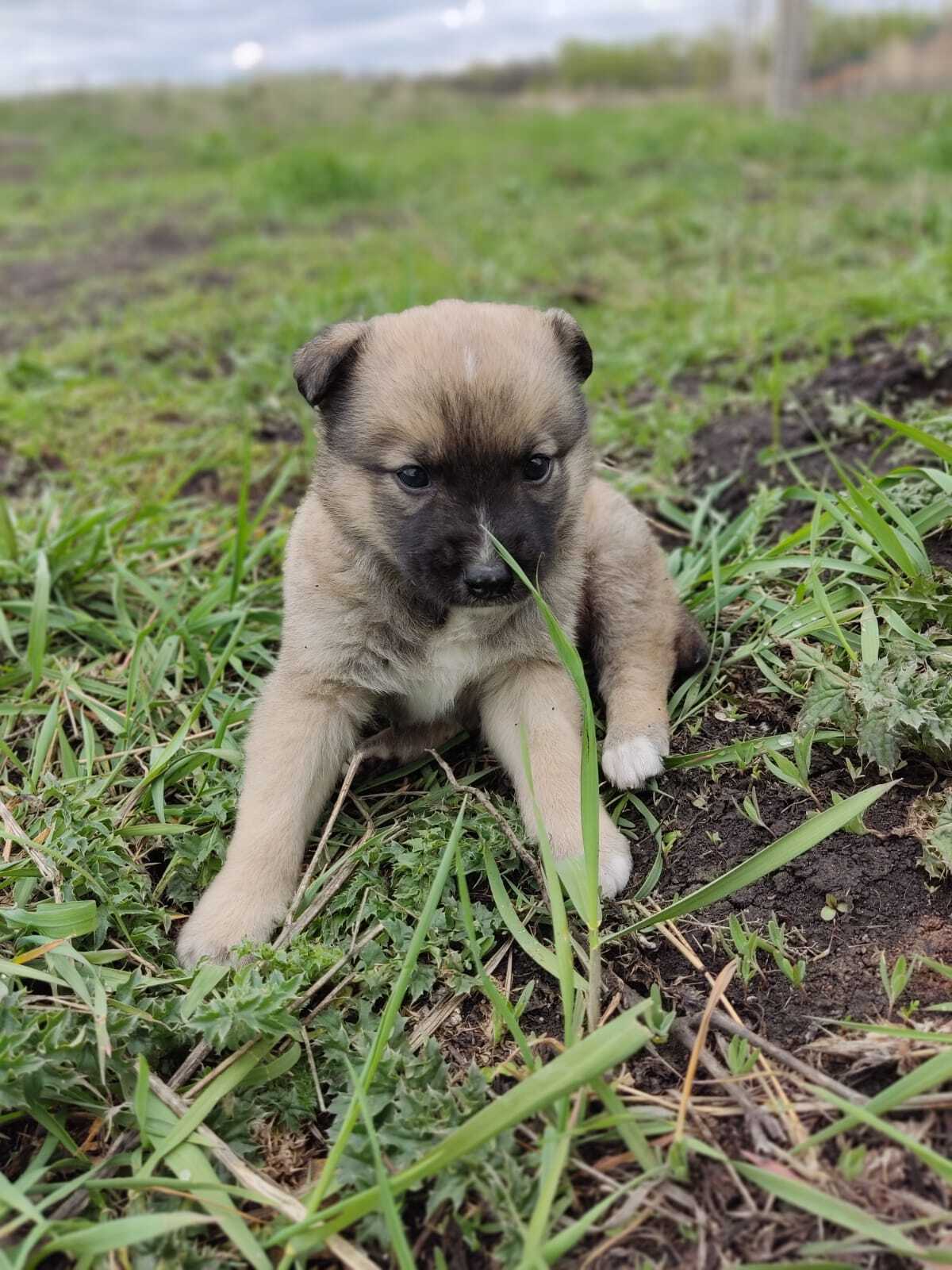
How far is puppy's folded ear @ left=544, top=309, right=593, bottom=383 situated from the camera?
281 cm

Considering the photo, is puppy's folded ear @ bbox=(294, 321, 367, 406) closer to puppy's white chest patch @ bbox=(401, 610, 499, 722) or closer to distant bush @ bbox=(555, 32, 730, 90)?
puppy's white chest patch @ bbox=(401, 610, 499, 722)

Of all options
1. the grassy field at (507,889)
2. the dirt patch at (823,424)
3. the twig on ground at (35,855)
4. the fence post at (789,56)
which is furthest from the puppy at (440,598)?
the fence post at (789,56)

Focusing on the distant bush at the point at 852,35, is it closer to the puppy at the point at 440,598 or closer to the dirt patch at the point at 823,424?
the dirt patch at the point at 823,424

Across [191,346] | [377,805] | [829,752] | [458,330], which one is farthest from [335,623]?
[191,346]

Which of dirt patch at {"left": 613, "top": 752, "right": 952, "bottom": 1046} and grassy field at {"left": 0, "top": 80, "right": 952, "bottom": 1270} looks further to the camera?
dirt patch at {"left": 613, "top": 752, "right": 952, "bottom": 1046}

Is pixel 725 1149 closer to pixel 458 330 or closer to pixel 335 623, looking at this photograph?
pixel 335 623

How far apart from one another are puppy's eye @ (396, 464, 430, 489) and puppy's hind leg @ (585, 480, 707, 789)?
736 millimetres

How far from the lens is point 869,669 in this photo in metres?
2.42

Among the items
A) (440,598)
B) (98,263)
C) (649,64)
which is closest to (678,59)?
(649,64)

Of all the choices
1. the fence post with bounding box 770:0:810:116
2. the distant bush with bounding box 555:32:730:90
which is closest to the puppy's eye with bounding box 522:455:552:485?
the fence post with bounding box 770:0:810:116

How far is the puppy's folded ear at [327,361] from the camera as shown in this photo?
263cm

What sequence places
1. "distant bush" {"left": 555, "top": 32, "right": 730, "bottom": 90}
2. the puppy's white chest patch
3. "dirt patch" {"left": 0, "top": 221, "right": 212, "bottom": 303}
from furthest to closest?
"distant bush" {"left": 555, "top": 32, "right": 730, "bottom": 90}, "dirt patch" {"left": 0, "top": 221, "right": 212, "bottom": 303}, the puppy's white chest patch

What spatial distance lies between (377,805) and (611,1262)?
134cm

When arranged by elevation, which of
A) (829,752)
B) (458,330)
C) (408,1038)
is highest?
(458,330)
